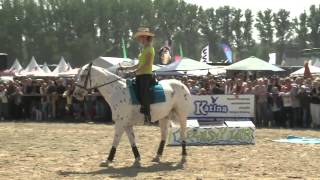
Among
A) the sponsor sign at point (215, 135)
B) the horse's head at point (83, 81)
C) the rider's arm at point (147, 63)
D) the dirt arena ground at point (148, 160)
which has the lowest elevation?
the dirt arena ground at point (148, 160)

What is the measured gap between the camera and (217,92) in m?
24.6

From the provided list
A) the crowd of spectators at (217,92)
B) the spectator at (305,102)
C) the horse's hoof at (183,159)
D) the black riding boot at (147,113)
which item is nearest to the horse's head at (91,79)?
the black riding boot at (147,113)

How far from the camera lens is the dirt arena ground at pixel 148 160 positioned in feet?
34.7

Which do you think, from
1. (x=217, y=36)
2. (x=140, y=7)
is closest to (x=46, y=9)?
(x=140, y=7)

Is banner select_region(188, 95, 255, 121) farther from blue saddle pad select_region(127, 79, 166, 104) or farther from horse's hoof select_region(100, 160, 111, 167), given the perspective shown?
horse's hoof select_region(100, 160, 111, 167)

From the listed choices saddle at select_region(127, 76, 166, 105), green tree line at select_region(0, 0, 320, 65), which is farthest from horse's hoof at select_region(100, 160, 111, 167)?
green tree line at select_region(0, 0, 320, 65)

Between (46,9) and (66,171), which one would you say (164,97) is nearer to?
(66,171)

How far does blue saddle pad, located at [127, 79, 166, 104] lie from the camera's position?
11891 mm

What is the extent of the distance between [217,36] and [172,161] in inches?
4986

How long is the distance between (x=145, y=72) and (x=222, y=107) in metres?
11.7

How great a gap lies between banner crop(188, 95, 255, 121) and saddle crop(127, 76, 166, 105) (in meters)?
11.1

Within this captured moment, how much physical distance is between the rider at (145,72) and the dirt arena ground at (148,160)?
4.09ft

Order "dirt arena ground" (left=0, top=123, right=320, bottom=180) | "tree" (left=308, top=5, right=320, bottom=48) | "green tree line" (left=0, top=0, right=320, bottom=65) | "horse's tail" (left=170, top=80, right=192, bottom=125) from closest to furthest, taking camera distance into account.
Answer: "dirt arena ground" (left=0, top=123, right=320, bottom=180) → "horse's tail" (left=170, top=80, right=192, bottom=125) → "green tree line" (left=0, top=0, right=320, bottom=65) → "tree" (left=308, top=5, right=320, bottom=48)

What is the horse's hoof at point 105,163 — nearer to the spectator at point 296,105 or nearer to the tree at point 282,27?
the spectator at point 296,105
